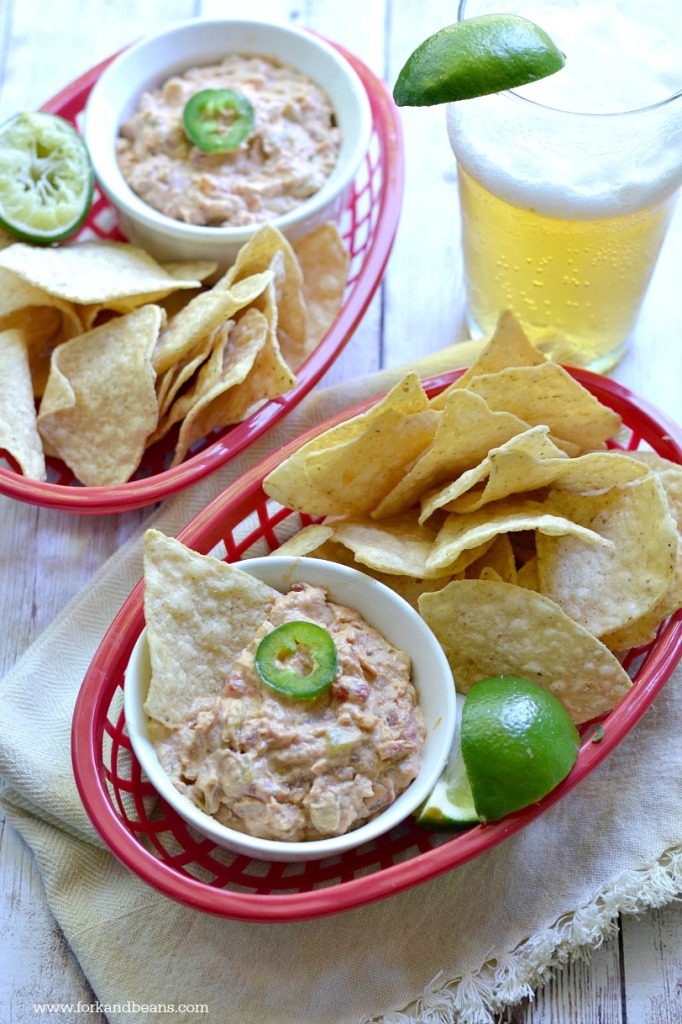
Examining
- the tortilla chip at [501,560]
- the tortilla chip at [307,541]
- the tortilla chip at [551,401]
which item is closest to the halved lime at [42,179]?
the tortilla chip at [307,541]

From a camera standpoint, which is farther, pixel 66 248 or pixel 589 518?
pixel 66 248

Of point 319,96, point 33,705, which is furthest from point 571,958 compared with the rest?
point 319,96

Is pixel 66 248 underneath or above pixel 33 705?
above

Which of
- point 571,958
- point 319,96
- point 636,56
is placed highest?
point 636,56

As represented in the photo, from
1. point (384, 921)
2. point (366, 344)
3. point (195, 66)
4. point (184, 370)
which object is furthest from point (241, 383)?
point (384, 921)


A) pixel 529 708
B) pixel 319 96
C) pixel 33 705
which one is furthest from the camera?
pixel 319 96

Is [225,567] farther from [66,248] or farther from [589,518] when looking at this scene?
[66,248]

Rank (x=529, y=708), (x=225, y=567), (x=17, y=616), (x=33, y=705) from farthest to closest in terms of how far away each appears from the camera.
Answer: (x=17, y=616), (x=33, y=705), (x=225, y=567), (x=529, y=708)
